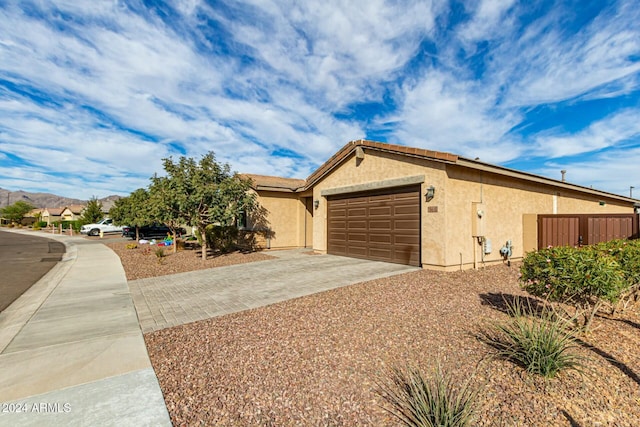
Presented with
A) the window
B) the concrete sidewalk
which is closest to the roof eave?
the concrete sidewalk

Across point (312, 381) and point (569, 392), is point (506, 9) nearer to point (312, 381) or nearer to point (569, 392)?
point (569, 392)

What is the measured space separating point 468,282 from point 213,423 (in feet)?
23.6

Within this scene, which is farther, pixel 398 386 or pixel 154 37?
pixel 154 37

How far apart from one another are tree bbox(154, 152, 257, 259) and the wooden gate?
41.0 ft

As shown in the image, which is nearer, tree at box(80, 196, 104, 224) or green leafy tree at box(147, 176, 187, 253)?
green leafy tree at box(147, 176, 187, 253)

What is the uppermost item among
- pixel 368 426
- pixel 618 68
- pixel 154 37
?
pixel 154 37

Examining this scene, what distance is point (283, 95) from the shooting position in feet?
48.1

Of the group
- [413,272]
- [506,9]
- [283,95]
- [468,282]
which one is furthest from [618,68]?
[283,95]

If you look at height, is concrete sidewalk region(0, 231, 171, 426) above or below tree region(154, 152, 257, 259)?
below

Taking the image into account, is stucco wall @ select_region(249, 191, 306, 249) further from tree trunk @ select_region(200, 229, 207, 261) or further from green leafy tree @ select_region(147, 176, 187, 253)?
green leafy tree @ select_region(147, 176, 187, 253)

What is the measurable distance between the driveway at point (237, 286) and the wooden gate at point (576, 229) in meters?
5.95

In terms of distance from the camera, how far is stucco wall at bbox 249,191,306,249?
16266 millimetres

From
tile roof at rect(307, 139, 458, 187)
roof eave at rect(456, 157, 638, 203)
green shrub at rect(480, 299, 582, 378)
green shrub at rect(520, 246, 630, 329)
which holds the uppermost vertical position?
tile roof at rect(307, 139, 458, 187)

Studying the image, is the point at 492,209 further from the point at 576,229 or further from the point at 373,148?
the point at 373,148
